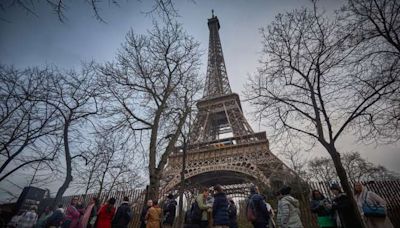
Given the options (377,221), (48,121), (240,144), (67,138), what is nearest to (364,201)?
(377,221)

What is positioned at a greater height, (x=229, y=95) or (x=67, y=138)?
(x=229, y=95)

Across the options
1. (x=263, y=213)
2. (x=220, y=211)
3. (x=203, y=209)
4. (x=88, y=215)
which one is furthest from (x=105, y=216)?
(x=263, y=213)

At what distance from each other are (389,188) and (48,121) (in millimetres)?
18046

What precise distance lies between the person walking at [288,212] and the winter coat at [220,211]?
3.97 ft

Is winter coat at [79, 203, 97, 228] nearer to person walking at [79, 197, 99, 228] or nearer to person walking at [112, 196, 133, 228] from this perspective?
person walking at [79, 197, 99, 228]

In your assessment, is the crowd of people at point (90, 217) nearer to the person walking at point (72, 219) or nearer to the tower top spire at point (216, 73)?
the person walking at point (72, 219)

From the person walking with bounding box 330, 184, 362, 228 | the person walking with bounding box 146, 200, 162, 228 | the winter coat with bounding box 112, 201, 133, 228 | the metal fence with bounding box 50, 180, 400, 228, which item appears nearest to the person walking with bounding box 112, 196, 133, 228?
the winter coat with bounding box 112, 201, 133, 228

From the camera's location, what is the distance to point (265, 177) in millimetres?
18016

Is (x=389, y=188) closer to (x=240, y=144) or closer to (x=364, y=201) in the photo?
(x=364, y=201)

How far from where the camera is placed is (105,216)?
5621 millimetres

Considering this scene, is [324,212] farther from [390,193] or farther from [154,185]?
[390,193]

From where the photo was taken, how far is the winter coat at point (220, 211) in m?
4.83

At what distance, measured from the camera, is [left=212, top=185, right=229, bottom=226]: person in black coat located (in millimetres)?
4824

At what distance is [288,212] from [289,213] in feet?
0.12
